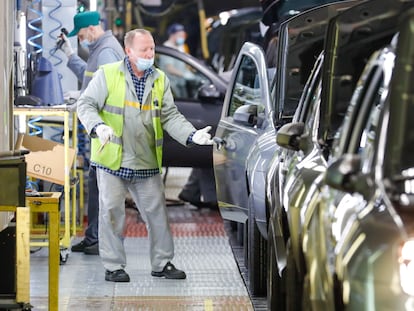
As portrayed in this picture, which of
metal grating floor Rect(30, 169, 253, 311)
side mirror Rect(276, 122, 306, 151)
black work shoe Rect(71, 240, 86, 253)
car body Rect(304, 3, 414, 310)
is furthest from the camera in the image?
black work shoe Rect(71, 240, 86, 253)

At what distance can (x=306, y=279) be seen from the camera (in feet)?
23.1

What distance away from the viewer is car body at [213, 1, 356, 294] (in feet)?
34.8

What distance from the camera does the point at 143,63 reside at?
11836 millimetres

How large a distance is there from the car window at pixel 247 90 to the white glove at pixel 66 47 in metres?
2.16

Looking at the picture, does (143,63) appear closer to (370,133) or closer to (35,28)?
(35,28)

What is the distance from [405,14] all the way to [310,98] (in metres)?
2.95

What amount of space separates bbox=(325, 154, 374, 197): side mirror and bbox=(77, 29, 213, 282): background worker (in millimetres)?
5890

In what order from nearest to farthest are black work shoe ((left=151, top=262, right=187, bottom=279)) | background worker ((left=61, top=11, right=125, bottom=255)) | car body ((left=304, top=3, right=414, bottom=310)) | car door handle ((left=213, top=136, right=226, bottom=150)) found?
car body ((left=304, top=3, right=414, bottom=310)), black work shoe ((left=151, top=262, right=187, bottom=279)), car door handle ((left=213, top=136, right=226, bottom=150)), background worker ((left=61, top=11, right=125, bottom=255))

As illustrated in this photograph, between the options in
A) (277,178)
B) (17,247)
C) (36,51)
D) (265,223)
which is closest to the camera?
(17,247)

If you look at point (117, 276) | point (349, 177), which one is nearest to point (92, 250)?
point (117, 276)

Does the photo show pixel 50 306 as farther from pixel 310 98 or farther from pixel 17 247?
pixel 310 98

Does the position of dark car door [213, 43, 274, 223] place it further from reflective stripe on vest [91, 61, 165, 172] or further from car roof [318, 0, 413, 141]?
car roof [318, 0, 413, 141]

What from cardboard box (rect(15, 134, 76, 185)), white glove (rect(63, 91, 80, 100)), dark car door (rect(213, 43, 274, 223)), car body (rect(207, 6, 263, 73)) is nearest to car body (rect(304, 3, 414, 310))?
dark car door (rect(213, 43, 274, 223))

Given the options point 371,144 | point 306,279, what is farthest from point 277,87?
point 371,144
